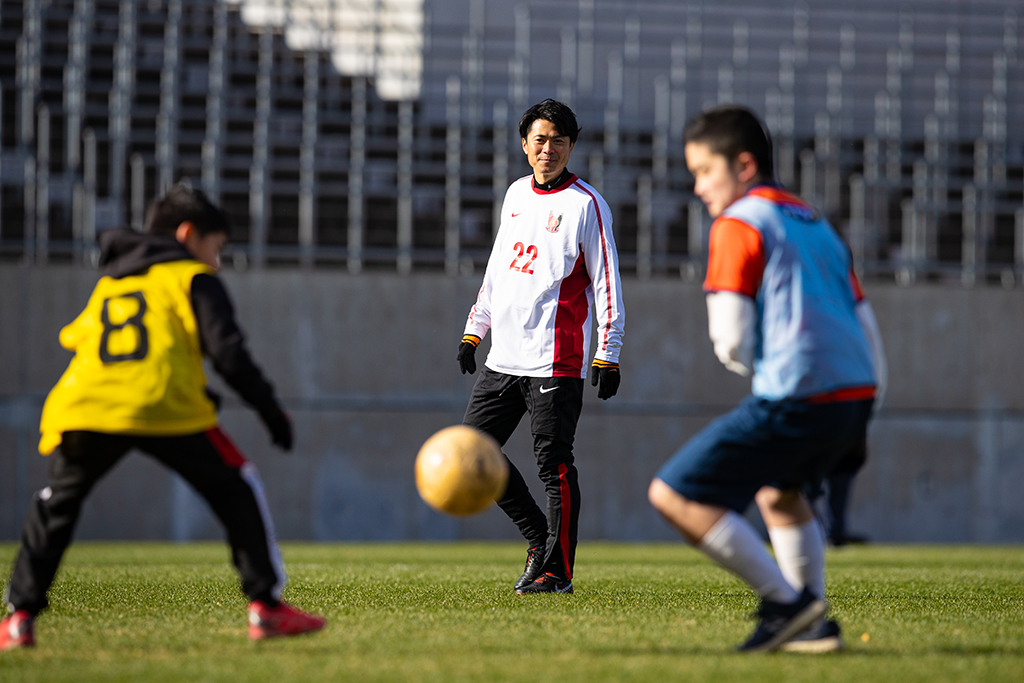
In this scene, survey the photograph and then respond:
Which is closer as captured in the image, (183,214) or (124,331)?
(124,331)

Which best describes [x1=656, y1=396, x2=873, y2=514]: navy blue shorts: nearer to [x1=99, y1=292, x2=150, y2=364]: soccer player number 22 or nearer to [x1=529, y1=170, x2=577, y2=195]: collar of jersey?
[x1=99, y1=292, x2=150, y2=364]: soccer player number 22

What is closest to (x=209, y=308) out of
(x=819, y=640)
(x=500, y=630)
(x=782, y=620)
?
(x=500, y=630)

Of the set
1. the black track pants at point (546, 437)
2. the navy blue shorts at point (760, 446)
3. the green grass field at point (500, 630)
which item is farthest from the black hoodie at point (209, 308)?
the black track pants at point (546, 437)

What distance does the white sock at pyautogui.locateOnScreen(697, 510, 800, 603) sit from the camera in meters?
3.30

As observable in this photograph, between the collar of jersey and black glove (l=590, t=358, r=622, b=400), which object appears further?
the collar of jersey

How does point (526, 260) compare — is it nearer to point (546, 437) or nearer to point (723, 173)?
point (546, 437)

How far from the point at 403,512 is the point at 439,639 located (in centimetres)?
970

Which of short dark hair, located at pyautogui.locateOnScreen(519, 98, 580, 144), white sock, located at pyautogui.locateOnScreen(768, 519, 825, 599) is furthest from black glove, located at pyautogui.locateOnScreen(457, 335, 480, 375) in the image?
white sock, located at pyautogui.locateOnScreen(768, 519, 825, 599)

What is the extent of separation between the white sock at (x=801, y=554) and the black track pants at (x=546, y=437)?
1723 mm

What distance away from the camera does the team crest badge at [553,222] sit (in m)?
5.29

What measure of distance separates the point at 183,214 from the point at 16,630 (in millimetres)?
1306

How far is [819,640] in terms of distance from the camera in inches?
136

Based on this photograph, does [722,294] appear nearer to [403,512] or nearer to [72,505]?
[72,505]

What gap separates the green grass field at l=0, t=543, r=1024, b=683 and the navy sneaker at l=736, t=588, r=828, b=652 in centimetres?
7
